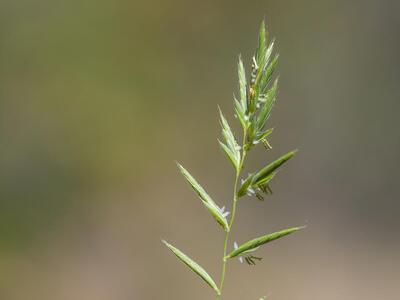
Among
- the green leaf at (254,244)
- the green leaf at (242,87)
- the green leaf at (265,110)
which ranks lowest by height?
the green leaf at (254,244)

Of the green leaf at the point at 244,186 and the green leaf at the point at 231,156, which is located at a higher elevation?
the green leaf at the point at 231,156

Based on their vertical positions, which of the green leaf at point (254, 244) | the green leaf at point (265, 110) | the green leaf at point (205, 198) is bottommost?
the green leaf at point (254, 244)

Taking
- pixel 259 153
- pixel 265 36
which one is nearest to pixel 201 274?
pixel 265 36

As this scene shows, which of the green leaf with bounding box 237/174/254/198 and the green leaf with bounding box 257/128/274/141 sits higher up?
the green leaf with bounding box 257/128/274/141

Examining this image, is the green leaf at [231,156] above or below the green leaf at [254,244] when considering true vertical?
above

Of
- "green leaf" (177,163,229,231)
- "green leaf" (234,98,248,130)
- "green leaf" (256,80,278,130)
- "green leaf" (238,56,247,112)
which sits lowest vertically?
"green leaf" (177,163,229,231)

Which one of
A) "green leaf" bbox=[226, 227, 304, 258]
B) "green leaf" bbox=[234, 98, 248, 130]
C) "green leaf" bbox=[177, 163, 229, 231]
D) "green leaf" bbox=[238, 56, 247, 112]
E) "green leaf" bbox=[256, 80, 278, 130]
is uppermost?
"green leaf" bbox=[238, 56, 247, 112]

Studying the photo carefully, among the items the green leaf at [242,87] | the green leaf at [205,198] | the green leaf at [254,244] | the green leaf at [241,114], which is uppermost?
the green leaf at [242,87]

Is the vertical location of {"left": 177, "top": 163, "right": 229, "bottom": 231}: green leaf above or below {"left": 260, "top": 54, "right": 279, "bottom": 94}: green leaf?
below

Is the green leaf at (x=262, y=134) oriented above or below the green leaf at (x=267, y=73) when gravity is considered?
below

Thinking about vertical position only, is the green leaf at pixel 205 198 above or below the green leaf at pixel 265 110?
below

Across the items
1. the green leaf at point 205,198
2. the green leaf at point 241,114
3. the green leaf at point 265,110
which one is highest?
the green leaf at point 241,114
